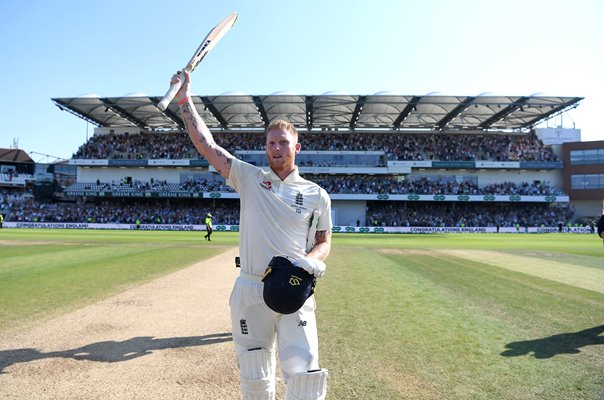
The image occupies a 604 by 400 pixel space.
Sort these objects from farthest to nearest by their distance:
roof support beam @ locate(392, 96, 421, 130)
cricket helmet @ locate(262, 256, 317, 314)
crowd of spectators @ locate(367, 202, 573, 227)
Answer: crowd of spectators @ locate(367, 202, 573, 227) → roof support beam @ locate(392, 96, 421, 130) → cricket helmet @ locate(262, 256, 317, 314)

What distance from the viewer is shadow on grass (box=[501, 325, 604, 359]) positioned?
5477 millimetres

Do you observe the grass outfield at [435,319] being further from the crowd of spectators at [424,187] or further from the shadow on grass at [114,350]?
the crowd of spectators at [424,187]

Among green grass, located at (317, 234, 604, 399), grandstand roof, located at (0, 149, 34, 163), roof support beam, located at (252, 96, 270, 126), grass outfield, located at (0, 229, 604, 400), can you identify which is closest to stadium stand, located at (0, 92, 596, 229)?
roof support beam, located at (252, 96, 270, 126)

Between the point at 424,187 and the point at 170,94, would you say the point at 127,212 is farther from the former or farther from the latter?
the point at 170,94

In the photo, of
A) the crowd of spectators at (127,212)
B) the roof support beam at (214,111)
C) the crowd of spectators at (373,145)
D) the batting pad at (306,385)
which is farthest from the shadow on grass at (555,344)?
the crowd of spectators at (373,145)

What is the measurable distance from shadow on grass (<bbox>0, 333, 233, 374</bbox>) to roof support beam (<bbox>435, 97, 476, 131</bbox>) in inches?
1940

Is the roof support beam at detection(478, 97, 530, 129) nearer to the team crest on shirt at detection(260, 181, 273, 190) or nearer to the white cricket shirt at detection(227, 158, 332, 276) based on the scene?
the white cricket shirt at detection(227, 158, 332, 276)

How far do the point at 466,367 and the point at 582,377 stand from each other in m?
1.20

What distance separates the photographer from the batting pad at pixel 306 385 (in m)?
2.88

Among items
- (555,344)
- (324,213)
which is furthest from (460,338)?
(324,213)

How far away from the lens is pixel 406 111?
174 ft

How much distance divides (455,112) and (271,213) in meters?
54.8

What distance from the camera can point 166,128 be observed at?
212 ft

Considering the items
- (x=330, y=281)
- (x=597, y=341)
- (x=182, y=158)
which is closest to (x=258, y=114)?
(x=182, y=158)
